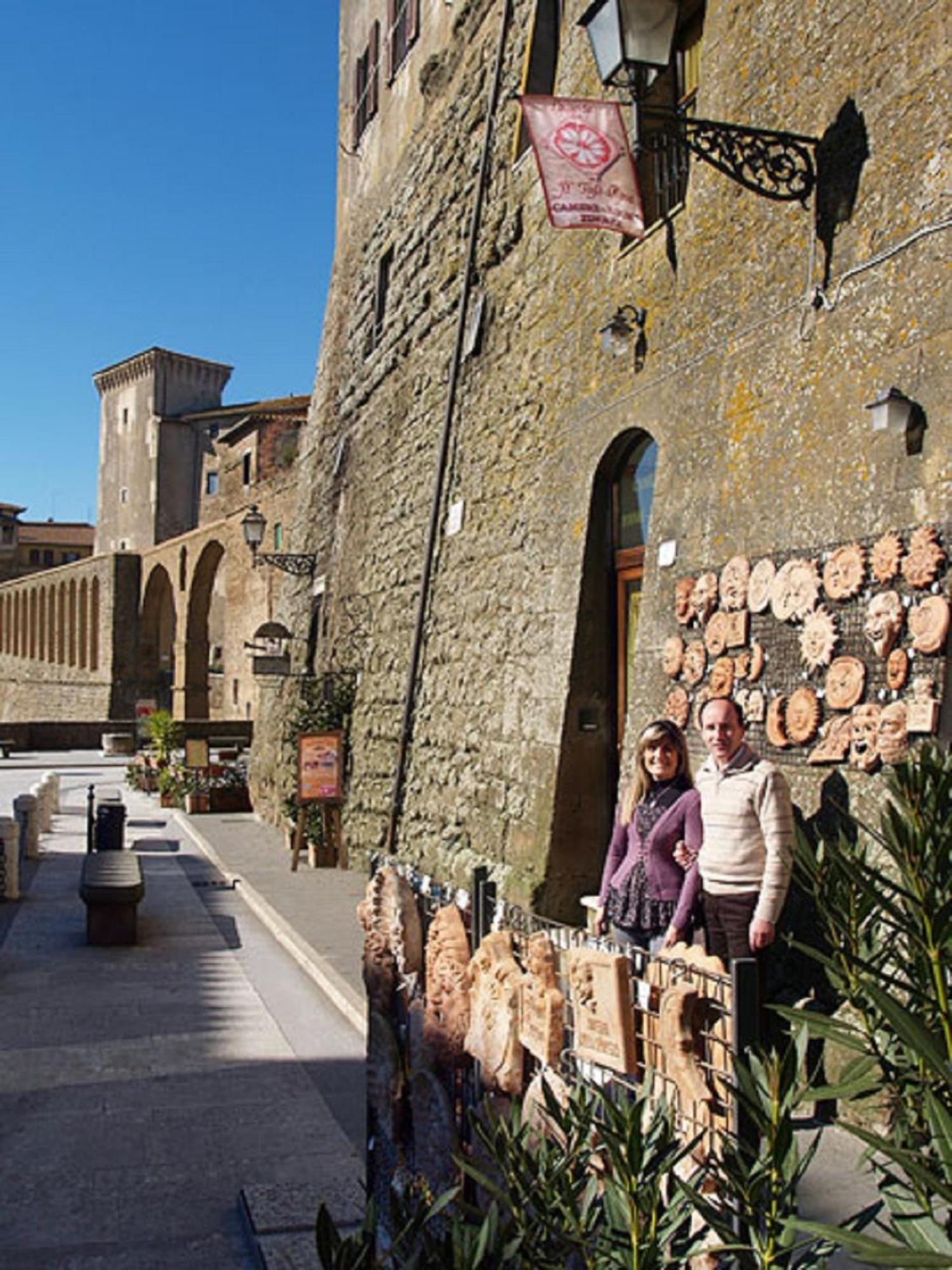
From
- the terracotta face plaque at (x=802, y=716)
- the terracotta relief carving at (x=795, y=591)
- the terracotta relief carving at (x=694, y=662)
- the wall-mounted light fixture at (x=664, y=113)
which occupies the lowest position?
the terracotta face plaque at (x=802, y=716)

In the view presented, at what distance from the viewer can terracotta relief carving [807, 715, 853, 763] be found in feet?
15.8

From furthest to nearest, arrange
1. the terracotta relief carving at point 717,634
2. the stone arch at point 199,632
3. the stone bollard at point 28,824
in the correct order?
the stone arch at point 199,632
the stone bollard at point 28,824
the terracotta relief carving at point 717,634

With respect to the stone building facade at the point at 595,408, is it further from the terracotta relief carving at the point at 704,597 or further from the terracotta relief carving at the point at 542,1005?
the terracotta relief carving at the point at 542,1005

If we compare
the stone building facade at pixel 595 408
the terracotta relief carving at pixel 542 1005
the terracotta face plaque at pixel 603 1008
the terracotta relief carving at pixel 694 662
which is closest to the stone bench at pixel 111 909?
the stone building facade at pixel 595 408

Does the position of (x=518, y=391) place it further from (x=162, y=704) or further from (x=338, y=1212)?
(x=162, y=704)

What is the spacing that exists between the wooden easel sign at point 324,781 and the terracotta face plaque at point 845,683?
25.7 ft

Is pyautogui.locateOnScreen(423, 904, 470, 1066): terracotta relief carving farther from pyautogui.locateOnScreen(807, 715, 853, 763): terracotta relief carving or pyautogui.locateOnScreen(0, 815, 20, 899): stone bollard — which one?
pyautogui.locateOnScreen(0, 815, 20, 899): stone bollard

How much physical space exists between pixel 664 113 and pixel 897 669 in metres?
2.62

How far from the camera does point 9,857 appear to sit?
10516mm

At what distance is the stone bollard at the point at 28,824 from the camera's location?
12930 mm

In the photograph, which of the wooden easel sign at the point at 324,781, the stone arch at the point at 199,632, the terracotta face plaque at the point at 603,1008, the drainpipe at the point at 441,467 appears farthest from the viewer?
the stone arch at the point at 199,632

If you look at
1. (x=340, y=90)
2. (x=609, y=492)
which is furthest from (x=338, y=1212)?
(x=340, y=90)

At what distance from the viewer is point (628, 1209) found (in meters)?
1.79

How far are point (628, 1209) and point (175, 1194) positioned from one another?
9.41 ft
